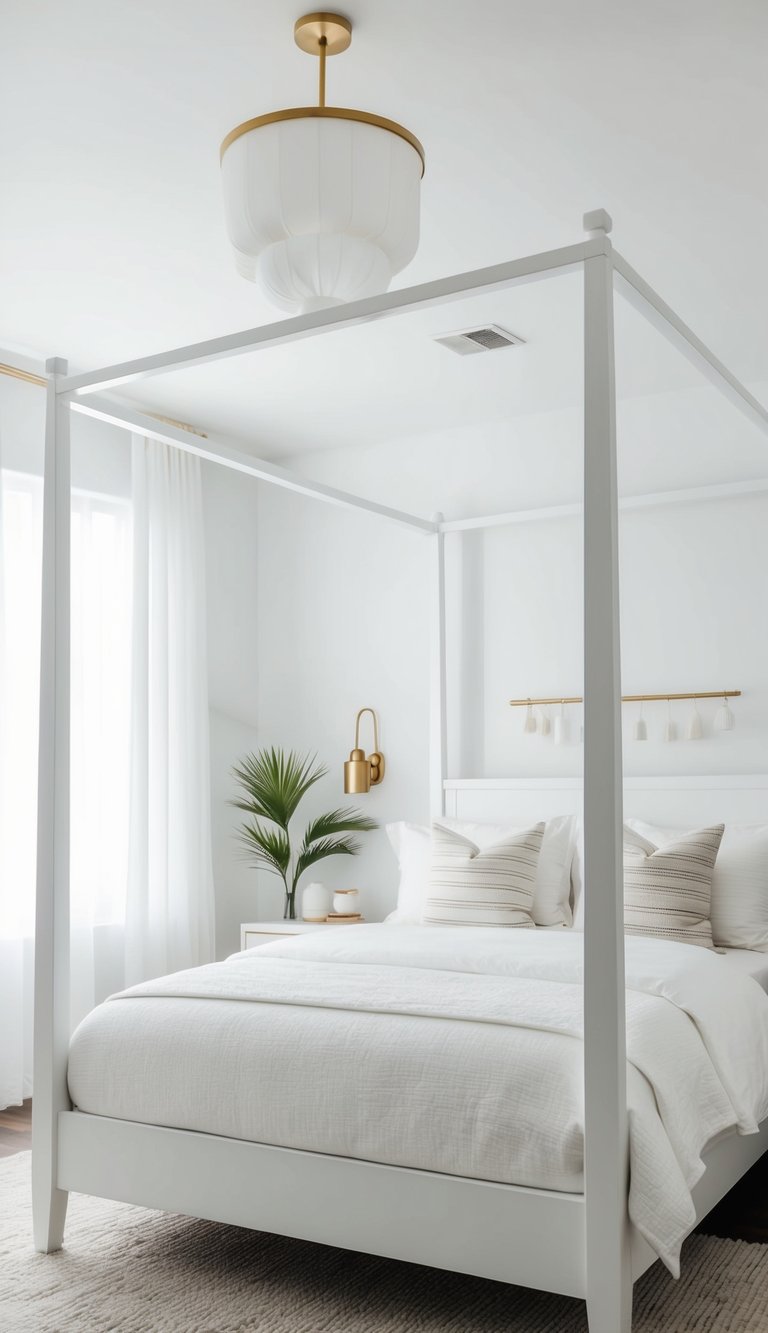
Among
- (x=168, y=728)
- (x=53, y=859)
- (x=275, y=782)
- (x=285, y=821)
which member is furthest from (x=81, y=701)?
(x=53, y=859)

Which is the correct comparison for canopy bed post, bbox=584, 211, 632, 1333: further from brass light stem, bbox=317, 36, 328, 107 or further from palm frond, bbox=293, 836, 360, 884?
palm frond, bbox=293, 836, 360, 884

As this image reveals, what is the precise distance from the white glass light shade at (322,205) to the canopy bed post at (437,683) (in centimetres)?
265

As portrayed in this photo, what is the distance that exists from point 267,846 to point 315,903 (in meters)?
0.33

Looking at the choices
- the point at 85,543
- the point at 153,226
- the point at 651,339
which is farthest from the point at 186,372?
the point at 651,339

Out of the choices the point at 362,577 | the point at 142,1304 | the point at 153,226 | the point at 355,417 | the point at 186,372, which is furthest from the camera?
the point at 362,577

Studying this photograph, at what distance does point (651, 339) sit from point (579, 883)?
1.95 meters

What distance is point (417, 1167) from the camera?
244cm

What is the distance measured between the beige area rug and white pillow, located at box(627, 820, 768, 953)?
1.10m

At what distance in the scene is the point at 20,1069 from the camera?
426 centimetres

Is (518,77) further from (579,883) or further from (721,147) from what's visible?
(579,883)

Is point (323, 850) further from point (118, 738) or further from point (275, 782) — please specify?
point (118, 738)

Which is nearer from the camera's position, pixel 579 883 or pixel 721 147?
pixel 721 147

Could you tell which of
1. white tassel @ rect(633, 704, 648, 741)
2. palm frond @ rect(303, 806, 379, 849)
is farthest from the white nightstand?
white tassel @ rect(633, 704, 648, 741)

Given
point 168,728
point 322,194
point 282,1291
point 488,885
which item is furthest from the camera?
point 168,728
